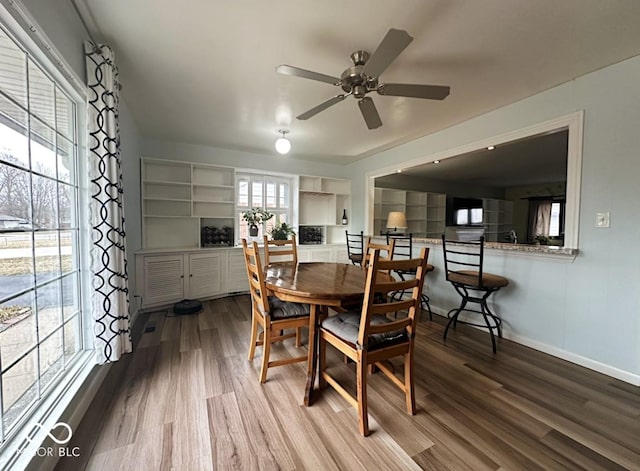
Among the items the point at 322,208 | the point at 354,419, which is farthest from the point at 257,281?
the point at 322,208

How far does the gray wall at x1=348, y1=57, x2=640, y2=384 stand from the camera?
1942mm

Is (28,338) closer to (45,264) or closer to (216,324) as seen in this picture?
(45,264)

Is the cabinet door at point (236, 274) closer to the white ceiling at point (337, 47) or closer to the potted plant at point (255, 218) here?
the potted plant at point (255, 218)

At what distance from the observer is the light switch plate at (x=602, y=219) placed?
205 centimetres

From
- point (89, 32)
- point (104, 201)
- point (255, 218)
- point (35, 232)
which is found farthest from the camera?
point (255, 218)

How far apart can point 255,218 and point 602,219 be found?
4078 mm

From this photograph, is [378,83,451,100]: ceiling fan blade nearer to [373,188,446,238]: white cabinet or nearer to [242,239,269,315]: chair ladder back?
[242,239,269,315]: chair ladder back

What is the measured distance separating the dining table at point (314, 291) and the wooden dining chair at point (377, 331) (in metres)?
0.12

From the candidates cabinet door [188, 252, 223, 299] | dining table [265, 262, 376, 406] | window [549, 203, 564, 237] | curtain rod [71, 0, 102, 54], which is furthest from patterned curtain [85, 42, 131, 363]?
window [549, 203, 564, 237]

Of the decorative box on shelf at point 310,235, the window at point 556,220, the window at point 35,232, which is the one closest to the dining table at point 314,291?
the window at point 35,232

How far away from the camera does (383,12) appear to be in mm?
1510

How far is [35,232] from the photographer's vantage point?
4.40 ft

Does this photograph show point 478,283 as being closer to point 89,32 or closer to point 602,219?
point 602,219

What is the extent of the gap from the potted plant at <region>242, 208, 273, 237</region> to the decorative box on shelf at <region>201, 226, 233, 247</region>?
1.15 ft
